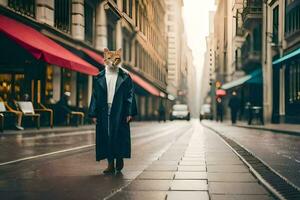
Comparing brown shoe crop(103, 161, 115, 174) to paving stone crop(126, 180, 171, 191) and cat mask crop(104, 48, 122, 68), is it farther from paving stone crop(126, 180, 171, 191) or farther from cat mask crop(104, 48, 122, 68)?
cat mask crop(104, 48, 122, 68)

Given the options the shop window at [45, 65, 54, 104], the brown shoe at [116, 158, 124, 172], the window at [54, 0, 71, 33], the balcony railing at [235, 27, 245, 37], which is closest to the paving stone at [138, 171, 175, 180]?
the brown shoe at [116, 158, 124, 172]

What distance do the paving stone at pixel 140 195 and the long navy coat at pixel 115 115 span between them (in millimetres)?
1435

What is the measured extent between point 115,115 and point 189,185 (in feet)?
4.85

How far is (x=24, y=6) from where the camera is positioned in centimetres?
1856

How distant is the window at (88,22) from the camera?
26.1 m

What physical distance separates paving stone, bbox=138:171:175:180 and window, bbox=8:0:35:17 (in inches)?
491

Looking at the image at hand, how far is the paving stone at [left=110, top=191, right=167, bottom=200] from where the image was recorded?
4465 millimetres

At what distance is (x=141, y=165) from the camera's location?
725 cm

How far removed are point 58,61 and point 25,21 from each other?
89.4 inches

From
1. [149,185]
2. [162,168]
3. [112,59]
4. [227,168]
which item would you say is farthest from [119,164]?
[227,168]

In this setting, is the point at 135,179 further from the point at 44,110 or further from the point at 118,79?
the point at 44,110

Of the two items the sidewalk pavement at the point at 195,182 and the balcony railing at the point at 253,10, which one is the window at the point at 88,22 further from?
the sidewalk pavement at the point at 195,182

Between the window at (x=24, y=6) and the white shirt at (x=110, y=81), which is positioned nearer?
the white shirt at (x=110, y=81)

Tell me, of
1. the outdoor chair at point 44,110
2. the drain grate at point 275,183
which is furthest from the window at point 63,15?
the drain grate at point 275,183
